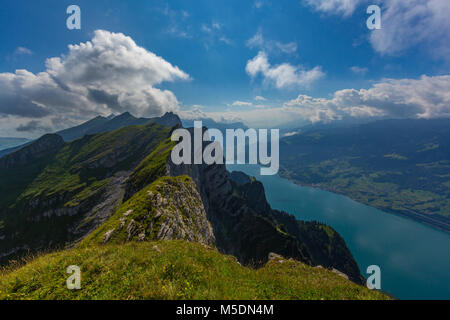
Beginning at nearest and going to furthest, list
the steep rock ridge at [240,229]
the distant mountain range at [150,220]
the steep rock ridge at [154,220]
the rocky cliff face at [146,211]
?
the distant mountain range at [150,220] < the steep rock ridge at [154,220] < the rocky cliff face at [146,211] < the steep rock ridge at [240,229]

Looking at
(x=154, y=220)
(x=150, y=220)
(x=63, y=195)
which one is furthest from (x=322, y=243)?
(x=63, y=195)

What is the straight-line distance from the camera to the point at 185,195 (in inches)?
1767

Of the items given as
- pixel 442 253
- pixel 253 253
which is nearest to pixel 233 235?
pixel 253 253

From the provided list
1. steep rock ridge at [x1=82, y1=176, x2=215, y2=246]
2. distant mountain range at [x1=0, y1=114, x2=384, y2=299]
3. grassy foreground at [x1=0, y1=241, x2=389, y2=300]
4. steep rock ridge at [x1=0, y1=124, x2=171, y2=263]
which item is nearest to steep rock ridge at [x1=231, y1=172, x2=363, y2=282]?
distant mountain range at [x1=0, y1=114, x2=384, y2=299]

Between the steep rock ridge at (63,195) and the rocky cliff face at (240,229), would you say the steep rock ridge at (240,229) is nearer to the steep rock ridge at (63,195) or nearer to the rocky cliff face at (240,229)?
the rocky cliff face at (240,229)

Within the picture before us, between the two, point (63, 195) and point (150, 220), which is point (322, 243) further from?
point (63, 195)

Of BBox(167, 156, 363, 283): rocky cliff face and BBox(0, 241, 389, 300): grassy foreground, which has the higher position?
BBox(0, 241, 389, 300): grassy foreground

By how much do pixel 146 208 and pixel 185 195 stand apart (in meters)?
14.0

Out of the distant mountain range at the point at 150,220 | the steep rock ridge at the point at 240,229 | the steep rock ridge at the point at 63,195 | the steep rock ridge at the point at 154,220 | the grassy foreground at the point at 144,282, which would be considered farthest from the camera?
the steep rock ridge at the point at 240,229

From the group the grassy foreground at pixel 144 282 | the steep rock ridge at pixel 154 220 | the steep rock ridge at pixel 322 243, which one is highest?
the grassy foreground at pixel 144 282

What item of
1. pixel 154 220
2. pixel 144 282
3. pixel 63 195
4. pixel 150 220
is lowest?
pixel 63 195

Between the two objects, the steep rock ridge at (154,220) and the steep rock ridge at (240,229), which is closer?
the steep rock ridge at (154,220)

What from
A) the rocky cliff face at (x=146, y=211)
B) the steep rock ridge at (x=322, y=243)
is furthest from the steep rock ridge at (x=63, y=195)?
the steep rock ridge at (x=322, y=243)

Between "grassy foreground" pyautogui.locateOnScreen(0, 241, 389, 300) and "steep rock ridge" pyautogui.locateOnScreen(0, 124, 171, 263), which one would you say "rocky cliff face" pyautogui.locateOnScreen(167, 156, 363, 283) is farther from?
"grassy foreground" pyautogui.locateOnScreen(0, 241, 389, 300)
